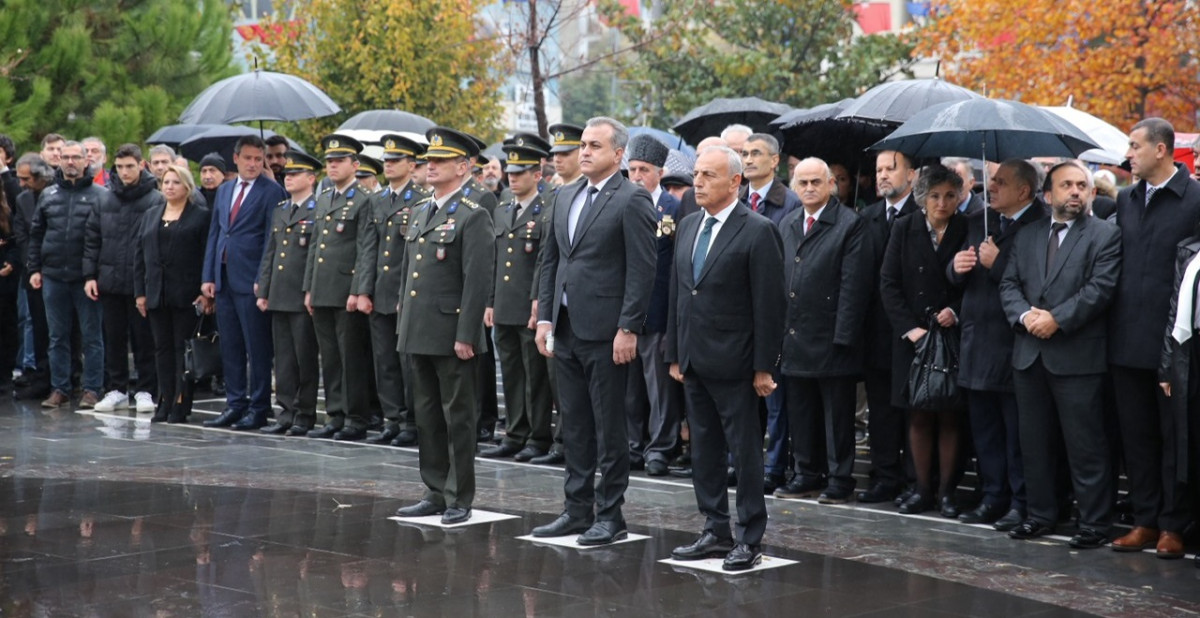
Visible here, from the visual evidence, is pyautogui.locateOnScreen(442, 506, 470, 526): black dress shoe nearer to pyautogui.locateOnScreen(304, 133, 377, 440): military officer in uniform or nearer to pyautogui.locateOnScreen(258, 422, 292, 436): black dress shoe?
pyautogui.locateOnScreen(304, 133, 377, 440): military officer in uniform

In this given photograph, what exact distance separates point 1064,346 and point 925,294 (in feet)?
3.64

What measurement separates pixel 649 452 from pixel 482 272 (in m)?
2.60

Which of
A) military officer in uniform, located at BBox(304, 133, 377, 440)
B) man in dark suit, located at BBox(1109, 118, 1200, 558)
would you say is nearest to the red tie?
military officer in uniform, located at BBox(304, 133, 377, 440)

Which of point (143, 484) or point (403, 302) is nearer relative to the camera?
point (403, 302)

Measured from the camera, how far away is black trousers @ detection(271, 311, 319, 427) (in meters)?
13.0

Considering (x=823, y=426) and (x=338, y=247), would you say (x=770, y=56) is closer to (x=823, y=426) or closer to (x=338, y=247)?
(x=338, y=247)

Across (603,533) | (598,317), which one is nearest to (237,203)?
(598,317)

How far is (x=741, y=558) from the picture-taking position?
775cm

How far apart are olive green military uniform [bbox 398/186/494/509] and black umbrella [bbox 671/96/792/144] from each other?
4858 mm

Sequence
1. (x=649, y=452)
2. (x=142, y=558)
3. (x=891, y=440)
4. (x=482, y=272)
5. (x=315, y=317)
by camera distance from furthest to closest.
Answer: (x=315, y=317), (x=649, y=452), (x=891, y=440), (x=482, y=272), (x=142, y=558)

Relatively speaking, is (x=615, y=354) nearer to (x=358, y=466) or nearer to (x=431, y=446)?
(x=431, y=446)

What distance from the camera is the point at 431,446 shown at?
921cm

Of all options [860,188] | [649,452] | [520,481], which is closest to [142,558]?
[520,481]

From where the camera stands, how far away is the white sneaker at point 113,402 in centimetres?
1429
